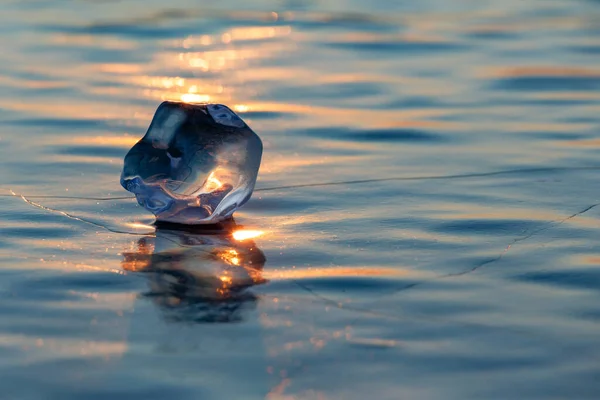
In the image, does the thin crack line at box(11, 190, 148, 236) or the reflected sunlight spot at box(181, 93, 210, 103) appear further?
the reflected sunlight spot at box(181, 93, 210, 103)

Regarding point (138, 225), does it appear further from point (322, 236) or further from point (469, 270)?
point (469, 270)

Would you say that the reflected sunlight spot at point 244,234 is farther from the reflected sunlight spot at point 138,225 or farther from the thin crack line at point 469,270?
the thin crack line at point 469,270

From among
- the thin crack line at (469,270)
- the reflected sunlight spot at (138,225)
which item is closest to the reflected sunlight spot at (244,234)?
the reflected sunlight spot at (138,225)

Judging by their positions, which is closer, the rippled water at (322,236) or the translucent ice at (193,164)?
the rippled water at (322,236)

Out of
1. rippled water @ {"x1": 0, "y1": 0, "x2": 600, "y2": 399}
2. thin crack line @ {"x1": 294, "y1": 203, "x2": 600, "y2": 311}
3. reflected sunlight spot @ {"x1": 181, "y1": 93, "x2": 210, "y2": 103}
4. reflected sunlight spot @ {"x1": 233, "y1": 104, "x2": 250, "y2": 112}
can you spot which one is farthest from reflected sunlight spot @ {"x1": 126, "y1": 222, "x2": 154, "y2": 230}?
reflected sunlight spot @ {"x1": 181, "y1": 93, "x2": 210, "y2": 103}

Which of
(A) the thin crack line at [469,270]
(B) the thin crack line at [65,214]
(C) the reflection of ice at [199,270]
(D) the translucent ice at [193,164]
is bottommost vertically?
(A) the thin crack line at [469,270]

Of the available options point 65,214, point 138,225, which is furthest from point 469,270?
point 65,214

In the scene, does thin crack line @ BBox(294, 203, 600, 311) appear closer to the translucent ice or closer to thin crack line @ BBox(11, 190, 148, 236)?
the translucent ice
